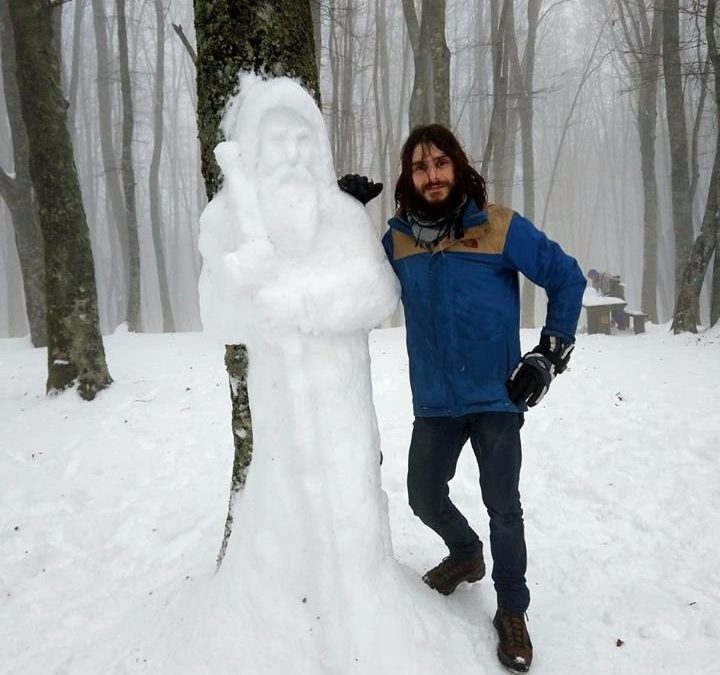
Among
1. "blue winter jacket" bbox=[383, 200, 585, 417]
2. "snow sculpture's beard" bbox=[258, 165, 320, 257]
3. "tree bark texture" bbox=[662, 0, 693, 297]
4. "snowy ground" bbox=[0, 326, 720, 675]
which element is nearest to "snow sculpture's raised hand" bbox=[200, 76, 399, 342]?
"snow sculpture's beard" bbox=[258, 165, 320, 257]

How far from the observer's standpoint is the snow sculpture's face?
5.72ft

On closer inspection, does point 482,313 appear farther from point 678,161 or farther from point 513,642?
point 678,161

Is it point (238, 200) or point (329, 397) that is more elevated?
point (238, 200)

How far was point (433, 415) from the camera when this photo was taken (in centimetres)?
211

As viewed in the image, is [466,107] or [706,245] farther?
[466,107]

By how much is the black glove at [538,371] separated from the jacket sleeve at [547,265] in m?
0.06

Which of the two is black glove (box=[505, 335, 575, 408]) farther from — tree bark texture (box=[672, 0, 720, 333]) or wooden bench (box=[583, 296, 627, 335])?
wooden bench (box=[583, 296, 627, 335])

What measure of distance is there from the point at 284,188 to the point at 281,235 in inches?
6.3

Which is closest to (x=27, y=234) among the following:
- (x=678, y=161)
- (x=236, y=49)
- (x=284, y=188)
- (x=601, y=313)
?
(x=236, y=49)

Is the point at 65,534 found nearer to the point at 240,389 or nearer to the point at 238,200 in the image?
the point at 240,389

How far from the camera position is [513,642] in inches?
79.4

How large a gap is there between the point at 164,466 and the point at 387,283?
2757mm

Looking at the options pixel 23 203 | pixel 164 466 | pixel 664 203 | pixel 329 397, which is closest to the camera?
pixel 329 397

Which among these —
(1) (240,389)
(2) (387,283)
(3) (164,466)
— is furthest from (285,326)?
(3) (164,466)
